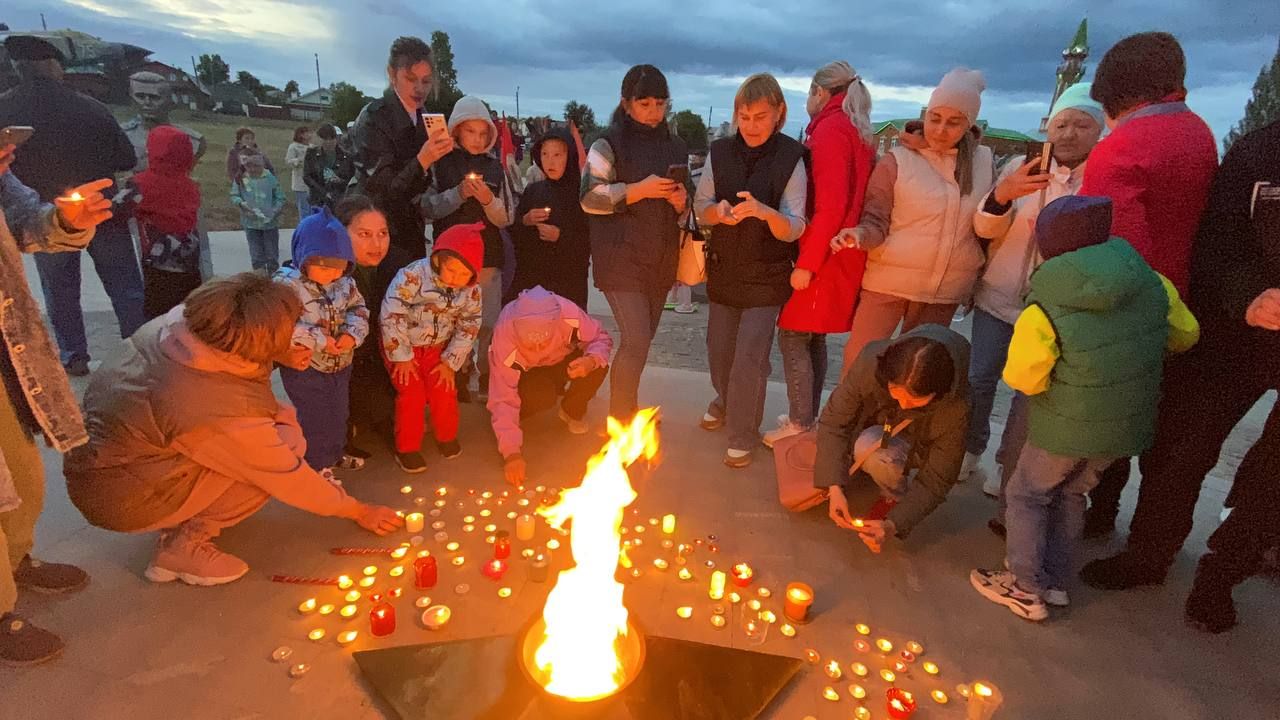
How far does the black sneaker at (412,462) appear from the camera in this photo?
4172 millimetres

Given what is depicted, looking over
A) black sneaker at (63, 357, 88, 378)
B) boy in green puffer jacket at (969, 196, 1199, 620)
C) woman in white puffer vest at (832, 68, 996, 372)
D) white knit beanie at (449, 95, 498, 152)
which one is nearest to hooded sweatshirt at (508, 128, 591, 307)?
white knit beanie at (449, 95, 498, 152)

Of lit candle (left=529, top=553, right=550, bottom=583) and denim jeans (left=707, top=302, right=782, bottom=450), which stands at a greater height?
denim jeans (left=707, top=302, right=782, bottom=450)

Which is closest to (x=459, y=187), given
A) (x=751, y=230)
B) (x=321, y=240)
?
(x=321, y=240)

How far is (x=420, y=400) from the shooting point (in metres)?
4.18

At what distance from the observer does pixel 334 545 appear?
11.2ft

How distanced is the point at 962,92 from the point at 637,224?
195cm

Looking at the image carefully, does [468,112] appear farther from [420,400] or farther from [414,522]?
[414,522]

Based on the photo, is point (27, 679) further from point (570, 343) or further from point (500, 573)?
point (570, 343)

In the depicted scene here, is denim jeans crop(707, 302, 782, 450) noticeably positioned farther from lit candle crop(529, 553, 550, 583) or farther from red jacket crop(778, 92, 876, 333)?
lit candle crop(529, 553, 550, 583)

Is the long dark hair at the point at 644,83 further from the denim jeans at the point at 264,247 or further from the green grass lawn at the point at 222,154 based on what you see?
the denim jeans at the point at 264,247

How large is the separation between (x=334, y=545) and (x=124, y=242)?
3635 millimetres

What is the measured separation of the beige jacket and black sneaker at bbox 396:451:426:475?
9.62ft

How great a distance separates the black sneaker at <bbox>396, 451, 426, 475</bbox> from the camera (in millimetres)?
4172

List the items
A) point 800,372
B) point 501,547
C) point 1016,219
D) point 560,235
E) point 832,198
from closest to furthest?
point 501,547 → point 1016,219 → point 832,198 → point 800,372 → point 560,235
